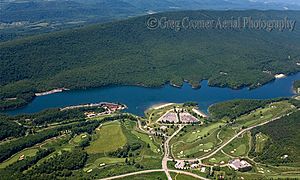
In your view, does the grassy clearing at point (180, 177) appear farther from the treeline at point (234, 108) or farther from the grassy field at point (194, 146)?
the treeline at point (234, 108)

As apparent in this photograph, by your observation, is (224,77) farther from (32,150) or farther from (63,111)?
(32,150)

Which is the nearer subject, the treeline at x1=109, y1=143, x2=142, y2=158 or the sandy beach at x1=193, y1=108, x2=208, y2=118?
the treeline at x1=109, y1=143, x2=142, y2=158

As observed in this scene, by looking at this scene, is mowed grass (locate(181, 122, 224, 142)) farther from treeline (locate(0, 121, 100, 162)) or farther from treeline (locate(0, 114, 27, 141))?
treeline (locate(0, 114, 27, 141))

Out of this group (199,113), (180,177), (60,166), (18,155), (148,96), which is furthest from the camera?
(148,96)

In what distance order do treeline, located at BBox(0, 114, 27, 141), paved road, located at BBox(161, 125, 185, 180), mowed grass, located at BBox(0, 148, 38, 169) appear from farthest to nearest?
treeline, located at BBox(0, 114, 27, 141) < mowed grass, located at BBox(0, 148, 38, 169) < paved road, located at BBox(161, 125, 185, 180)

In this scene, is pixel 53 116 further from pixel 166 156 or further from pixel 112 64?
pixel 112 64

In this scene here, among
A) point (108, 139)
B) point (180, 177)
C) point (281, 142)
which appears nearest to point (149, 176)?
point (180, 177)

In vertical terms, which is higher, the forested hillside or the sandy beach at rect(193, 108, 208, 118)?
the forested hillside

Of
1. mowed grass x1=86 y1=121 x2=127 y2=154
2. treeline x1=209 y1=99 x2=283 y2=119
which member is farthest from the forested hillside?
mowed grass x1=86 y1=121 x2=127 y2=154
